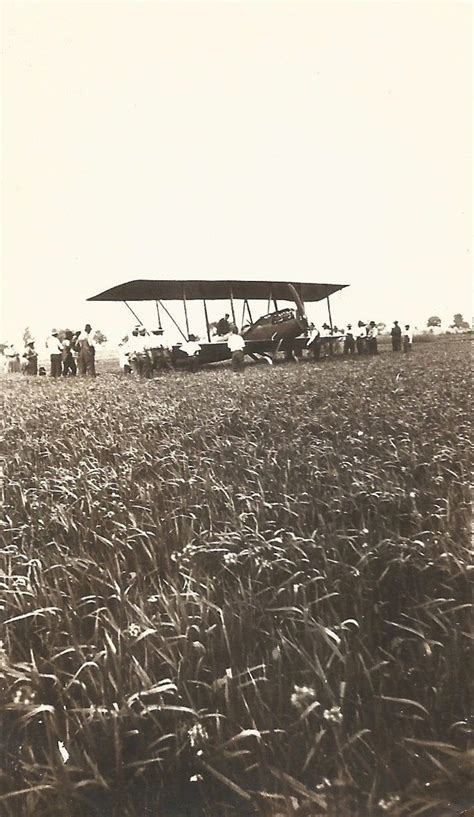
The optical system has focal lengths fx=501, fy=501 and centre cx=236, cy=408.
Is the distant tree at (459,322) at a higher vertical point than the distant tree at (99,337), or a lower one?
lower

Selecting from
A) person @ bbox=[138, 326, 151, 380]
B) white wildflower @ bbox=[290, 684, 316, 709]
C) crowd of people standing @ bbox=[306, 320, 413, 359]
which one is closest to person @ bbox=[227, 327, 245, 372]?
person @ bbox=[138, 326, 151, 380]

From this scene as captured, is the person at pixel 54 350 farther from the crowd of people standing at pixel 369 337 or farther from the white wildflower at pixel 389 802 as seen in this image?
the white wildflower at pixel 389 802

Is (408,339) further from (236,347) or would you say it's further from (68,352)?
(236,347)

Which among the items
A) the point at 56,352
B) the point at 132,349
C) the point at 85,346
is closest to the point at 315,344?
the point at 132,349

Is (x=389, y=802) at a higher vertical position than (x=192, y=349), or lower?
lower

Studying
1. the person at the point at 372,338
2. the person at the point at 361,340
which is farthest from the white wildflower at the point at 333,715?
the person at the point at 361,340

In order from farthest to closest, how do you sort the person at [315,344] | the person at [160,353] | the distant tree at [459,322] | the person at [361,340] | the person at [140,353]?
the person at [160,353]
the person at [315,344]
the person at [140,353]
the person at [361,340]
the distant tree at [459,322]
